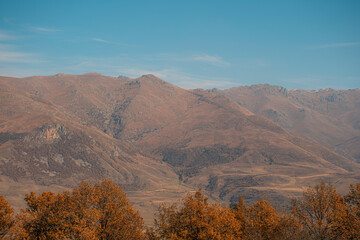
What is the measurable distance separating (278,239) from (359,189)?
22247 mm

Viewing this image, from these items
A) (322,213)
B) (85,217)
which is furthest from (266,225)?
(85,217)

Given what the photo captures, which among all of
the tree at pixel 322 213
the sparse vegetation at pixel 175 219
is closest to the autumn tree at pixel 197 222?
the sparse vegetation at pixel 175 219

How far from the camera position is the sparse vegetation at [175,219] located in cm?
6359

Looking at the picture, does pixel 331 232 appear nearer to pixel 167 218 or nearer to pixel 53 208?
pixel 167 218

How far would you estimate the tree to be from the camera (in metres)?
70.1

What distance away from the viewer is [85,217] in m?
65.5

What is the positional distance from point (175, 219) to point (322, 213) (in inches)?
1391

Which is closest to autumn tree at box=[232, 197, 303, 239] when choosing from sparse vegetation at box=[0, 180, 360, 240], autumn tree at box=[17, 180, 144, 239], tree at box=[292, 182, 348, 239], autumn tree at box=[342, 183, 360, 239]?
sparse vegetation at box=[0, 180, 360, 240]

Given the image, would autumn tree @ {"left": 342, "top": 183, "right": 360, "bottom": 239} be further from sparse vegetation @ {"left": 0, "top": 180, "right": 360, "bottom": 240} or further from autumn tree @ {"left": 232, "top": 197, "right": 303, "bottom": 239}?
autumn tree @ {"left": 232, "top": 197, "right": 303, "bottom": 239}

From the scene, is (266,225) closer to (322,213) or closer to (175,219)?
(322,213)

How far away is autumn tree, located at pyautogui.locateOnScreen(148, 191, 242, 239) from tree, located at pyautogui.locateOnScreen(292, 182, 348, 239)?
18651 millimetres

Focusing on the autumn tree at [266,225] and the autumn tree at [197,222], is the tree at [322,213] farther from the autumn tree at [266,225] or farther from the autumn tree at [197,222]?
the autumn tree at [197,222]

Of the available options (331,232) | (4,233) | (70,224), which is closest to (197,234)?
(70,224)

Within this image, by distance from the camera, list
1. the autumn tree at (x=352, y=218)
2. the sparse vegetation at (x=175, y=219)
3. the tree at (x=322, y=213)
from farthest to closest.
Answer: the tree at (x=322, y=213)
the autumn tree at (x=352, y=218)
the sparse vegetation at (x=175, y=219)
